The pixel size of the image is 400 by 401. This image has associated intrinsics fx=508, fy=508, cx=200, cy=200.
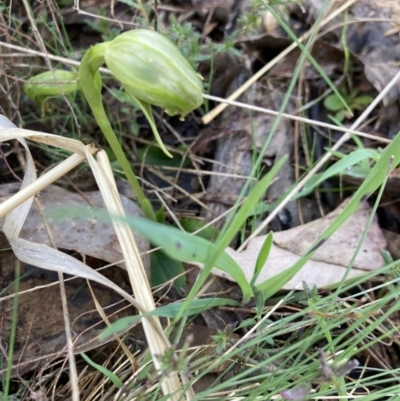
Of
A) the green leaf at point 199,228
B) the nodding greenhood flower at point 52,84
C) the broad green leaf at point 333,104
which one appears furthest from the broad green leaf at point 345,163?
the nodding greenhood flower at point 52,84

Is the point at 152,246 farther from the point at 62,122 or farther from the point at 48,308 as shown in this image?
the point at 62,122

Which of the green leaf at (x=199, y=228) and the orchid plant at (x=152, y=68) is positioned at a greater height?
the orchid plant at (x=152, y=68)

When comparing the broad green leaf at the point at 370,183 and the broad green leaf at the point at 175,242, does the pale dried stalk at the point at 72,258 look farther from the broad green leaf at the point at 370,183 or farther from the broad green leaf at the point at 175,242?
the broad green leaf at the point at 370,183

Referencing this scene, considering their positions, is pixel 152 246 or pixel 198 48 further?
pixel 198 48

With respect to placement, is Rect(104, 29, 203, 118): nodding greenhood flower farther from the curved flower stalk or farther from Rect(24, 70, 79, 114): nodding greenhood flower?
Rect(24, 70, 79, 114): nodding greenhood flower

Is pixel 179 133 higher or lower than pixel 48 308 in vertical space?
higher

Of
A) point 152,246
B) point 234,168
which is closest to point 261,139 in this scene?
point 234,168
